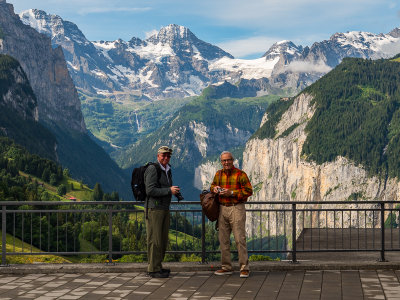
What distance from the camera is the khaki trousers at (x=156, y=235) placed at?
54.2ft

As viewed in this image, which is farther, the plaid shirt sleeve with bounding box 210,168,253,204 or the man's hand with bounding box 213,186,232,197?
the plaid shirt sleeve with bounding box 210,168,253,204

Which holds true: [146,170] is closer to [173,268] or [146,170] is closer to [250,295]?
[173,268]

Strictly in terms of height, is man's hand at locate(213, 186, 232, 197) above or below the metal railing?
above

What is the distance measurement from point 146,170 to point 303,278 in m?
5.28

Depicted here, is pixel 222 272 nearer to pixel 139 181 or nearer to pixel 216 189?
pixel 216 189

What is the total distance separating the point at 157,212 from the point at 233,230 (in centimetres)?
222

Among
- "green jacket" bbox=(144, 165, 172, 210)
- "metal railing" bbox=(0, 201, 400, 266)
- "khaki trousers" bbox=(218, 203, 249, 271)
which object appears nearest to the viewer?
"green jacket" bbox=(144, 165, 172, 210)

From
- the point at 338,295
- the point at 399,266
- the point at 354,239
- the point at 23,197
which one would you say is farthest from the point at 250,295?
the point at 23,197

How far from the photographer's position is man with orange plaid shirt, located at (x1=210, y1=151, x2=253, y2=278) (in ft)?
54.1

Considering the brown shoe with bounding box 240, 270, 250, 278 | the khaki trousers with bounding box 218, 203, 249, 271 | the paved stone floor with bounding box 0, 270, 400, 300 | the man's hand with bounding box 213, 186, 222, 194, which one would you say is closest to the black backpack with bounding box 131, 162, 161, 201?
the man's hand with bounding box 213, 186, 222, 194

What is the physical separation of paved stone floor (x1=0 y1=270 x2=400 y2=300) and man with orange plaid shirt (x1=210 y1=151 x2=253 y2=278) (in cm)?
69

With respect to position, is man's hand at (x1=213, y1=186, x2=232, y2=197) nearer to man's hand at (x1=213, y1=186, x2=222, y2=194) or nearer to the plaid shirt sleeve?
man's hand at (x1=213, y1=186, x2=222, y2=194)

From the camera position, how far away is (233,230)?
16.8 metres

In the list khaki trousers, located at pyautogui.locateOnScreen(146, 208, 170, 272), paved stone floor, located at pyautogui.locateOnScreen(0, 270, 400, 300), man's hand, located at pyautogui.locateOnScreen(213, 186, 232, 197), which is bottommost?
paved stone floor, located at pyautogui.locateOnScreen(0, 270, 400, 300)
